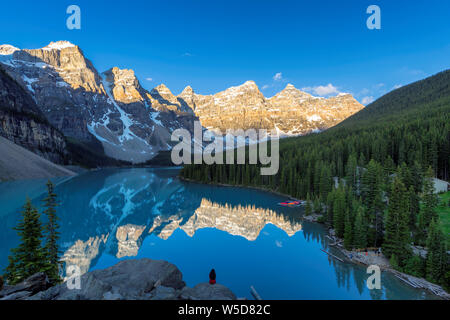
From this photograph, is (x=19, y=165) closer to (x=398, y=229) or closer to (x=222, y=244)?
(x=222, y=244)

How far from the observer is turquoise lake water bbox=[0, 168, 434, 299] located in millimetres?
19547

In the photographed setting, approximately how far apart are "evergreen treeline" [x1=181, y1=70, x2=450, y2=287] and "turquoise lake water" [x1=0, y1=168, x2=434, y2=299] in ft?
11.2

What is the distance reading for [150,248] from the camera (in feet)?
95.9

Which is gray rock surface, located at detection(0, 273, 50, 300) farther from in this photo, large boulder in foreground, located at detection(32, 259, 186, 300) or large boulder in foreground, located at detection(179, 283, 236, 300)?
large boulder in foreground, located at detection(179, 283, 236, 300)

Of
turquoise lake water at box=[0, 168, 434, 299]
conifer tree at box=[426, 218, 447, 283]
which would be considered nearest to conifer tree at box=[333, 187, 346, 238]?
turquoise lake water at box=[0, 168, 434, 299]

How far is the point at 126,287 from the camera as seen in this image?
12.6 meters

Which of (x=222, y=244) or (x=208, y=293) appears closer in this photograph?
(x=208, y=293)

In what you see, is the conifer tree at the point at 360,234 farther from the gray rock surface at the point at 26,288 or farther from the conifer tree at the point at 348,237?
the gray rock surface at the point at 26,288

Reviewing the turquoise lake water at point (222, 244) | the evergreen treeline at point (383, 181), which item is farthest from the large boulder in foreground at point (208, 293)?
the evergreen treeline at point (383, 181)

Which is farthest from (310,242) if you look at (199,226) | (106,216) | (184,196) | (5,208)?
(5,208)

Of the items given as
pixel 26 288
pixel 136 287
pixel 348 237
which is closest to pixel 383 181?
pixel 348 237

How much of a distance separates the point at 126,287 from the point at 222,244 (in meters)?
19.1
